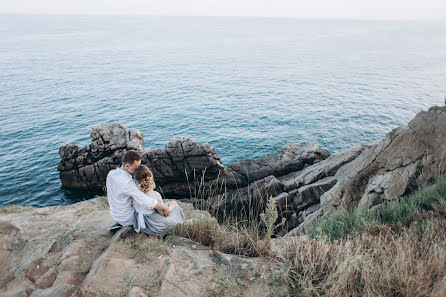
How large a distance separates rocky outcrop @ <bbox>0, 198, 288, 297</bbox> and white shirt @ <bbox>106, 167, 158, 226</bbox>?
37 cm

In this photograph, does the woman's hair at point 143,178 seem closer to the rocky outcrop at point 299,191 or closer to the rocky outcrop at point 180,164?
the rocky outcrop at point 299,191

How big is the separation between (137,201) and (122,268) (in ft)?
4.93

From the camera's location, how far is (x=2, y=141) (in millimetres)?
27297

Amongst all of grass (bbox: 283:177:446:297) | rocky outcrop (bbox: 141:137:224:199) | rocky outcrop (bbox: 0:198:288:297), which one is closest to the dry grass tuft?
grass (bbox: 283:177:446:297)

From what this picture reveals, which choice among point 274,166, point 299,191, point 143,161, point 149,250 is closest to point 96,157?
point 143,161

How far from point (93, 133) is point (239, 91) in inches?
1080

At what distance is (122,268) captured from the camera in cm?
551

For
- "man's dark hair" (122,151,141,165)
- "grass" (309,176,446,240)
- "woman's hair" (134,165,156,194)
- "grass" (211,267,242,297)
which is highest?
"man's dark hair" (122,151,141,165)

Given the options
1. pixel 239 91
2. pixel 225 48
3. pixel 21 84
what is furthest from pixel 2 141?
pixel 225 48

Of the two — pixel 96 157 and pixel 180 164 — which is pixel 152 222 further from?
pixel 96 157

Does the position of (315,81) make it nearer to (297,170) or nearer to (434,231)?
(297,170)

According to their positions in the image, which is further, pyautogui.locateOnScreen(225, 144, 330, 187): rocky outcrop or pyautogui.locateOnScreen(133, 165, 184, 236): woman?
pyautogui.locateOnScreen(225, 144, 330, 187): rocky outcrop

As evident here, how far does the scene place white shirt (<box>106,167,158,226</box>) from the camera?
656 cm

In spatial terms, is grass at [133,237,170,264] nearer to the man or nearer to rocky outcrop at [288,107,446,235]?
the man
